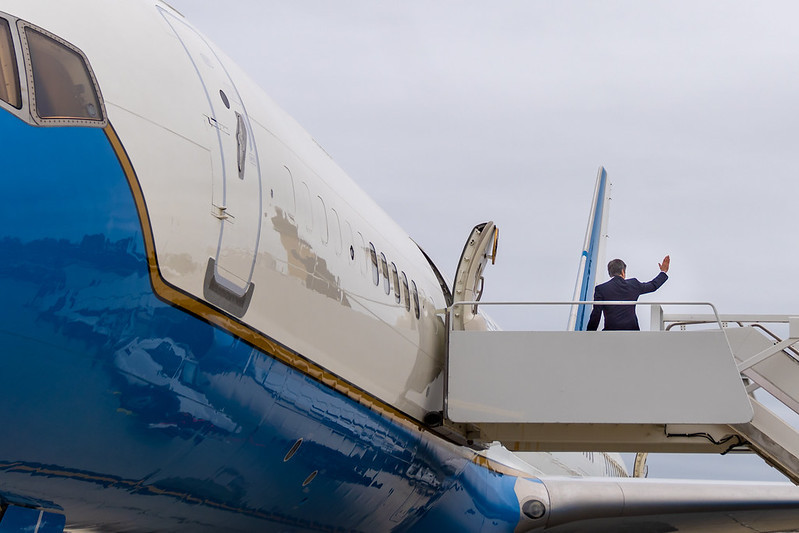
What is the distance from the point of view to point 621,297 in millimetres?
9188

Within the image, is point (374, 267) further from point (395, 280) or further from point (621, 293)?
point (621, 293)

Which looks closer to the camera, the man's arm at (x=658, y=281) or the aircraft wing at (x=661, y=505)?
the man's arm at (x=658, y=281)

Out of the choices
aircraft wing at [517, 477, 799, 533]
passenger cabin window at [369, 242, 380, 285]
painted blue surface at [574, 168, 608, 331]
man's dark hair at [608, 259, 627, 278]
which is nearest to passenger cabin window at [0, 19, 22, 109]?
passenger cabin window at [369, 242, 380, 285]

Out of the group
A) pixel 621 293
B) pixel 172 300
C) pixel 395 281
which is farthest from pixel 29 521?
pixel 621 293

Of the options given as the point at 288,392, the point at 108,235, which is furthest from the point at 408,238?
the point at 108,235

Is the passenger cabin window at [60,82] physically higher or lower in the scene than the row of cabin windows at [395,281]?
higher

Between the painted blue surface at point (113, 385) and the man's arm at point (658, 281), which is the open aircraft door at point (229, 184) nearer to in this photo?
the painted blue surface at point (113, 385)

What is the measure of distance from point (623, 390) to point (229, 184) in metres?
3.85

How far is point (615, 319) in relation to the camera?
8.91m

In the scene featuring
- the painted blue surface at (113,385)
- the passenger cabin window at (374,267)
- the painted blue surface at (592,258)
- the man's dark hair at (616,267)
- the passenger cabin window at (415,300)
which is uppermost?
the painted blue surface at (592,258)

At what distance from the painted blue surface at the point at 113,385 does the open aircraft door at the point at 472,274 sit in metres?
3.39

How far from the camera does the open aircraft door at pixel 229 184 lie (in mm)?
4582

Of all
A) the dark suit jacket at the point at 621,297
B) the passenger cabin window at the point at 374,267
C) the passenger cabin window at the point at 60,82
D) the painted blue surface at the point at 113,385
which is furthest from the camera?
the dark suit jacket at the point at 621,297

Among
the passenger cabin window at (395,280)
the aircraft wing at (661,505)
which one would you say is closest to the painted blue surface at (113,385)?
the passenger cabin window at (395,280)
